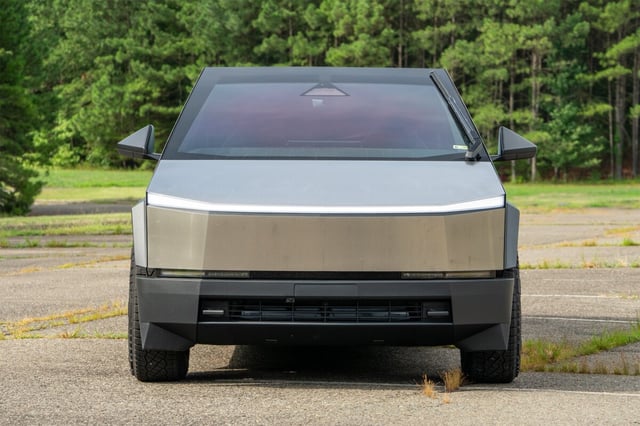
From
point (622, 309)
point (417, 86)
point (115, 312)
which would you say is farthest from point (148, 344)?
point (622, 309)

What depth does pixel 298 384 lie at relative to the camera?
21.9 ft

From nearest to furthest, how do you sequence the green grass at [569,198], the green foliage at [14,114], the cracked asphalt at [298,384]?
1. the cracked asphalt at [298,384]
2. the green foliage at [14,114]
3. the green grass at [569,198]

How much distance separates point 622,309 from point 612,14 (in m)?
64.5

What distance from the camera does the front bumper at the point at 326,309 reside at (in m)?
6.07

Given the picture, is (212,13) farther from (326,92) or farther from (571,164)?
(326,92)

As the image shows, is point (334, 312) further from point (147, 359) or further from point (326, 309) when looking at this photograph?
point (147, 359)

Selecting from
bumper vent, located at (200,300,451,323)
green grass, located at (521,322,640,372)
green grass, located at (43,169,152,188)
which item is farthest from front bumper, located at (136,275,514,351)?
green grass, located at (43,169,152,188)

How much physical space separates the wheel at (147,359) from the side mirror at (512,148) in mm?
2269

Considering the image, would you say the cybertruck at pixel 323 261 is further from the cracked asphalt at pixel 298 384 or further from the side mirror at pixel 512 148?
the side mirror at pixel 512 148

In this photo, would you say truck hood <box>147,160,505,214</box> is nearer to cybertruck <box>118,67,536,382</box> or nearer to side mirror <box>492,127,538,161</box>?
cybertruck <box>118,67,536,382</box>

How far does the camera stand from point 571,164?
75.6 metres

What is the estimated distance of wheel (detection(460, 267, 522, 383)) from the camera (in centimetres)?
650

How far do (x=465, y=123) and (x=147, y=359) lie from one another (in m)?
2.37

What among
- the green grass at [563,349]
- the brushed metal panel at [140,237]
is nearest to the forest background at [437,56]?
the green grass at [563,349]
